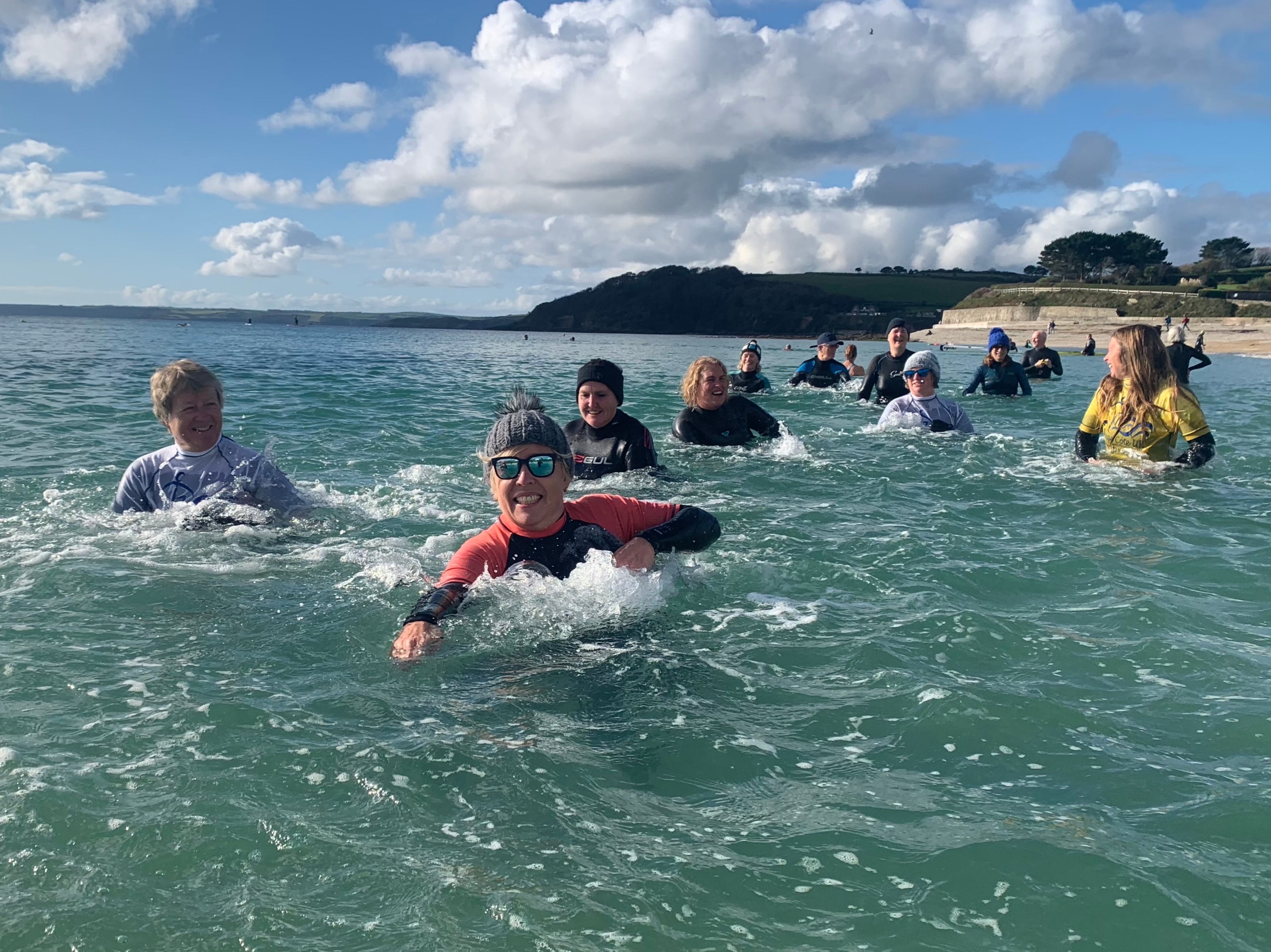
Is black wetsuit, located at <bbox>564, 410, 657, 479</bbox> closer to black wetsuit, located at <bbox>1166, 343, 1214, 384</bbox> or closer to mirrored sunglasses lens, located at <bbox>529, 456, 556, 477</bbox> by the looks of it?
mirrored sunglasses lens, located at <bbox>529, 456, 556, 477</bbox>

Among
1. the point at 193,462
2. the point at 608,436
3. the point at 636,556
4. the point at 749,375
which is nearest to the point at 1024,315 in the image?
the point at 749,375

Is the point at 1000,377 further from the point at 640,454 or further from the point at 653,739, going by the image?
the point at 653,739

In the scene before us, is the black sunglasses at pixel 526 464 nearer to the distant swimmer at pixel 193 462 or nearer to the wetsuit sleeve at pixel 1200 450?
the distant swimmer at pixel 193 462

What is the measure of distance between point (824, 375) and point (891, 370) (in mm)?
4137

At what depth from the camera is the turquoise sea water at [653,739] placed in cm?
285

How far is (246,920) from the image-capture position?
2.78 m

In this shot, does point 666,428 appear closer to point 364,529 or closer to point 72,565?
point 364,529

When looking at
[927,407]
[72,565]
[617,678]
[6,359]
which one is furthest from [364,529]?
[6,359]

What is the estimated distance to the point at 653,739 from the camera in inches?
159

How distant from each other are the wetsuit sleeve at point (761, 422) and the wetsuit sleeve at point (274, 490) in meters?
6.42

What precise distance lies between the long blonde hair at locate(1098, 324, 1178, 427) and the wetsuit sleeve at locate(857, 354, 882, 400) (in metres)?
7.90

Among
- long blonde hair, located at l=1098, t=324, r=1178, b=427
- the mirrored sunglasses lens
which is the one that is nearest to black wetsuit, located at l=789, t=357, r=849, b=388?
long blonde hair, located at l=1098, t=324, r=1178, b=427

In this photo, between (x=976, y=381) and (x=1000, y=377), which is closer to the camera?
(x=976, y=381)

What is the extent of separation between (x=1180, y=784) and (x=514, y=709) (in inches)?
112
